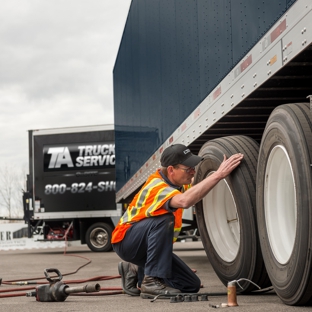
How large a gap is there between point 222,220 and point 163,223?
86 centimetres

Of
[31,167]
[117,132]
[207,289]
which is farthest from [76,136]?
[207,289]

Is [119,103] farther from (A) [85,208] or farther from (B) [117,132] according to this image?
(A) [85,208]

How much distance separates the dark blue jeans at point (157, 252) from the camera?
5.19 meters

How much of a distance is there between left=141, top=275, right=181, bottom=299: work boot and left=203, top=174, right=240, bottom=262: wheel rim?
2.08ft

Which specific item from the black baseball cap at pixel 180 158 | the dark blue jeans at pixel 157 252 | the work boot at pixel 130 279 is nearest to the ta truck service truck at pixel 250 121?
the black baseball cap at pixel 180 158

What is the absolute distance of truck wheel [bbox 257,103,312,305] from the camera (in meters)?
3.85

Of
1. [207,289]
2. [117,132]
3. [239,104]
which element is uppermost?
[117,132]

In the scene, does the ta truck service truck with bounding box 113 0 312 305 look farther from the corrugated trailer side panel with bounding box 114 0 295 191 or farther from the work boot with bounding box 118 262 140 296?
the work boot with bounding box 118 262 140 296

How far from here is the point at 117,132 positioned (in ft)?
49.5

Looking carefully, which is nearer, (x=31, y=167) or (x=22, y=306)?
(x=22, y=306)

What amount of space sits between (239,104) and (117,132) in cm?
1027

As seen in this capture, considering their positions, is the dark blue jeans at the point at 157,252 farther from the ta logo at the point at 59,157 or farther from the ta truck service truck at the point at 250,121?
the ta logo at the point at 59,157

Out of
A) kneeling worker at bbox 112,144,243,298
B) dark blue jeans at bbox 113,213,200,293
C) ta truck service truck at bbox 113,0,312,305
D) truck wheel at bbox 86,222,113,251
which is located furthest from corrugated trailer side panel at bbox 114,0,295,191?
truck wheel at bbox 86,222,113,251

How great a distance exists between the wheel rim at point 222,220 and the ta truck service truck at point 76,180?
512 inches
